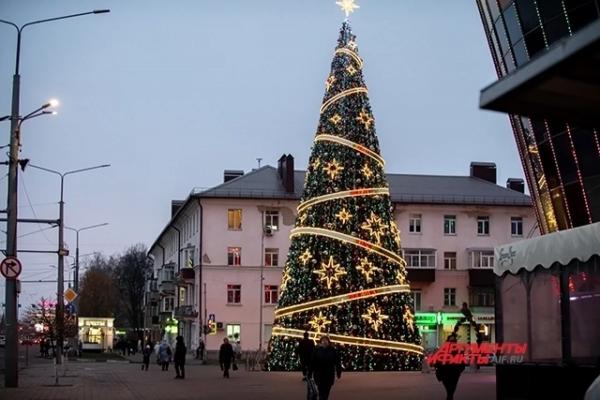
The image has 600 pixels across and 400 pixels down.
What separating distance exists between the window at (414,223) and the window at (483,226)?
4.68 meters

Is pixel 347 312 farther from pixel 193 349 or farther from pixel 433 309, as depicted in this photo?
pixel 193 349

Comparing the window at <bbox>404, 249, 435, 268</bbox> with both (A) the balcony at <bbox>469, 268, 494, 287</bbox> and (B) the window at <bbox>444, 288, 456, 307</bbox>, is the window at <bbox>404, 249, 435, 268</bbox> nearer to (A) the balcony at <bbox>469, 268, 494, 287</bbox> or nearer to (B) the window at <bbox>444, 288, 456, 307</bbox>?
(B) the window at <bbox>444, 288, 456, 307</bbox>

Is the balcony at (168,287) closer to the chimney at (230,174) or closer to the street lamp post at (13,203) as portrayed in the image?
the chimney at (230,174)

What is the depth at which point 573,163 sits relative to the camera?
30250 mm

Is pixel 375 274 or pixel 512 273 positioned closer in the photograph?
pixel 512 273

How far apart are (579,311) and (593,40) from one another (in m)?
10.9

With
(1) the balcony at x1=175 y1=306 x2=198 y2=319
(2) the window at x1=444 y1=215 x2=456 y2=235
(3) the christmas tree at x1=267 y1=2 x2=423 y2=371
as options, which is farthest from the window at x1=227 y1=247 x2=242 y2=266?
Result: (3) the christmas tree at x1=267 y1=2 x2=423 y2=371

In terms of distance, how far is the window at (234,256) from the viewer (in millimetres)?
70188

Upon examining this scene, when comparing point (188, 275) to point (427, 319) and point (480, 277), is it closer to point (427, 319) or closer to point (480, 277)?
point (427, 319)

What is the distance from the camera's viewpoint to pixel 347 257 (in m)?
35.1

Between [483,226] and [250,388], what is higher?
[483,226]

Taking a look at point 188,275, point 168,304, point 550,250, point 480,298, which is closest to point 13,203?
point 550,250

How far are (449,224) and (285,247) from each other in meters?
12.8

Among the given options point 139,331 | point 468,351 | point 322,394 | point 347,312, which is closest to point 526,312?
point 322,394
